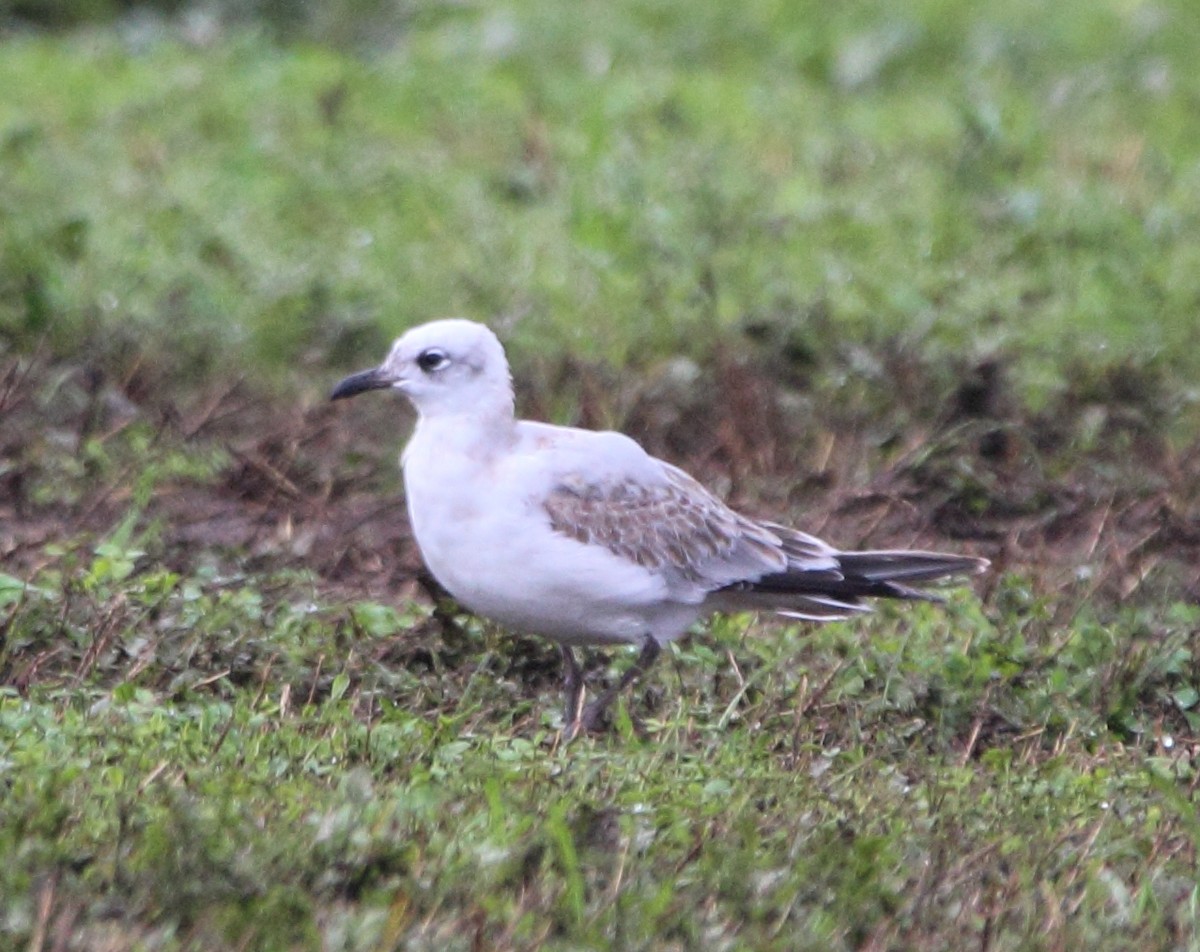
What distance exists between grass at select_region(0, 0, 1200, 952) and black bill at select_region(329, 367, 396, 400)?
0.62 metres

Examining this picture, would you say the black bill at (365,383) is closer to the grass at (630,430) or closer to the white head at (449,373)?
the white head at (449,373)

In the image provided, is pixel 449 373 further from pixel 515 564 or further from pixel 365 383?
pixel 515 564

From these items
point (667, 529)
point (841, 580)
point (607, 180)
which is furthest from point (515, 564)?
point (607, 180)

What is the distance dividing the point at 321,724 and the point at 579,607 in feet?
2.29

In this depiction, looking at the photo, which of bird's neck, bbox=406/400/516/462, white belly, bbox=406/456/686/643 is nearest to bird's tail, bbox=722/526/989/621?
white belly, bbox=406/456/686/643

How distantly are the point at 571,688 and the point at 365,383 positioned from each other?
97cm

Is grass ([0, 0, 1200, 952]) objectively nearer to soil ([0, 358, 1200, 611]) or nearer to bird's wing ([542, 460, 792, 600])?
soil ([0, 358, 1200, 611])

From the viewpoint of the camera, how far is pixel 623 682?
19.3ft

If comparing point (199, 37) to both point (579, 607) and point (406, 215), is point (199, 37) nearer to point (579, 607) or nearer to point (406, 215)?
point (406, 215)

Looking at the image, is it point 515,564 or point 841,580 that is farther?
point 841,580

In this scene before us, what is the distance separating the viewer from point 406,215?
10.2 m

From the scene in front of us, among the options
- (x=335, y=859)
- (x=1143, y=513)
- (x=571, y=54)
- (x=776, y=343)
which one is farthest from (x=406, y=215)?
(x=335, y=859)

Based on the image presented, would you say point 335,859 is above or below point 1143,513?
above

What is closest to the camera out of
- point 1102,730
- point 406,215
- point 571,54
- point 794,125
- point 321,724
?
point 321,724
